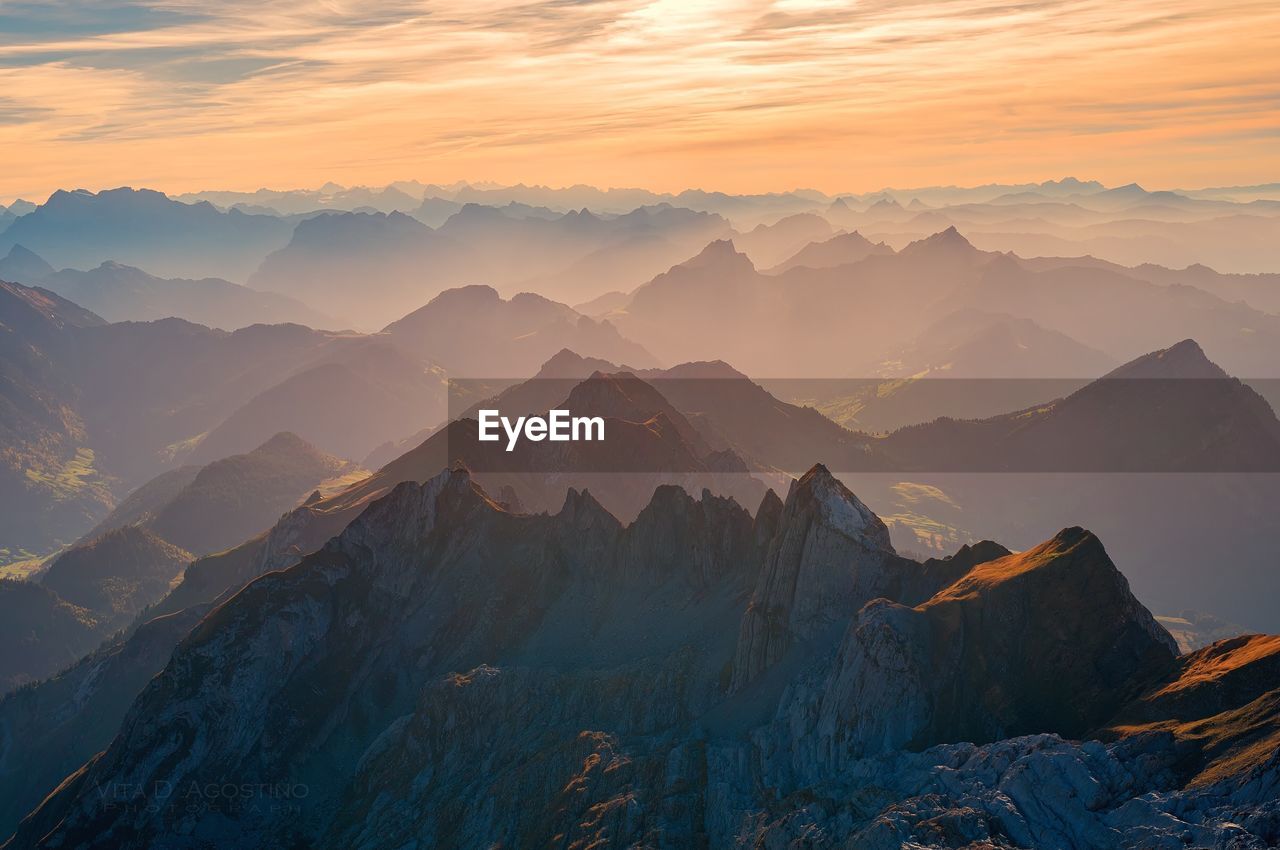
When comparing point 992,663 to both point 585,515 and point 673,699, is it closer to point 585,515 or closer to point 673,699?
point 673,699

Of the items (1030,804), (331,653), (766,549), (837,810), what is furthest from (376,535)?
(1030,804)

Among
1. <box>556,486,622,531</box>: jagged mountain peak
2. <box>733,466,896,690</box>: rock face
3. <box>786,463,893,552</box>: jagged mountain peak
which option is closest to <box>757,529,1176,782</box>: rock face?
<box>733,466,896,690</box>: rock face

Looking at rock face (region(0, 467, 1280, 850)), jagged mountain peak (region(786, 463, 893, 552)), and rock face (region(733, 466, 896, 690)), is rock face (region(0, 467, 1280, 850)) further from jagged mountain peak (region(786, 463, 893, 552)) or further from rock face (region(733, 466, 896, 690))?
jagged mountain peak (region(786, 463, 893, 552))

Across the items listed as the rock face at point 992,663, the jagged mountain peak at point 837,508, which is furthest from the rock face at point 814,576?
the rock face at point 992,663

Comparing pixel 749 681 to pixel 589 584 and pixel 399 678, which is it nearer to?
pixel 589 584

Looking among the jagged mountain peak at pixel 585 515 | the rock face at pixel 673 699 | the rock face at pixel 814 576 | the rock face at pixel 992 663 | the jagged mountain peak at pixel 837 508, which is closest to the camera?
the rock face at pixel 673 699

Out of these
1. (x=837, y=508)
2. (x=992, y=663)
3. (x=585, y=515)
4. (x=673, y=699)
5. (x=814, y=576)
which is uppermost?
(x=837, y=508)

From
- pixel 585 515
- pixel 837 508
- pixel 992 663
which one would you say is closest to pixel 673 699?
pixel 837 508

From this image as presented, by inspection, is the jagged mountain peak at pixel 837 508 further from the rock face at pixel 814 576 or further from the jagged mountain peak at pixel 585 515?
the jagged mountain peak at pixel 585 515
